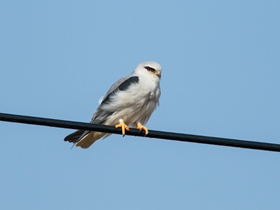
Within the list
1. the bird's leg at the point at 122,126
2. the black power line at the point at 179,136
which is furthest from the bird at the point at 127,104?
the black power line at the point at 179,136

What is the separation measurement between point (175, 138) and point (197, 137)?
0.65 ft

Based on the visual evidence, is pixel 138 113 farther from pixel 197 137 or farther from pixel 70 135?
pixel 197 137

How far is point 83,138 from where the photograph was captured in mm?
7855

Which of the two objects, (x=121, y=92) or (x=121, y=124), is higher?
Result: (x=121, y=92)

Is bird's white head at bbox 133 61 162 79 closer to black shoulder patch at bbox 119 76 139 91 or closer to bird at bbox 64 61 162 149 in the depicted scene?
bird at bbox 64 61 162 149

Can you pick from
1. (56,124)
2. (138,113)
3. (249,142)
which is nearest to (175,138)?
(249,142)

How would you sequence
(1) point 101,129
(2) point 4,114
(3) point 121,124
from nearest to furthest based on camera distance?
(2) point 4,114 → (1) point 101,129 → (3) point 121,124

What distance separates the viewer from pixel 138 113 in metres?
7.66

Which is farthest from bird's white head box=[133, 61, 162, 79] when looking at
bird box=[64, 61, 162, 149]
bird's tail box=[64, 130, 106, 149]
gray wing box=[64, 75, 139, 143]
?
bird's tail box=[64, 130, 106, 149]

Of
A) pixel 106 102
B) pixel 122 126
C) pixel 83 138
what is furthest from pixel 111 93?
pixel 122 126

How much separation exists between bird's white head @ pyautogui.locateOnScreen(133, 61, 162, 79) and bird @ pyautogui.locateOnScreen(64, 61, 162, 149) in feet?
0.11

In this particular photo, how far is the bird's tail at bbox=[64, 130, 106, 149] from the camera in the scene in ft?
25.6

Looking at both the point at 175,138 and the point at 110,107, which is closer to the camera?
the point at 175,138

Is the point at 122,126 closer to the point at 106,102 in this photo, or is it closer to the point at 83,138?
the point at 106,102
